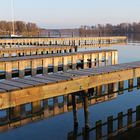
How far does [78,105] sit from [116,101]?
10.3 feet

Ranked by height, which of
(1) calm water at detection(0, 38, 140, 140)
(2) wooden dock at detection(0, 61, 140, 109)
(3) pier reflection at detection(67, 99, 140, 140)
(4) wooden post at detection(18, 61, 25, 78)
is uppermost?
(2) wooden dock at detection(0, 61, 140, 109)

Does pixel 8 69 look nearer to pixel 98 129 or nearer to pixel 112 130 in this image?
pixel 112 130

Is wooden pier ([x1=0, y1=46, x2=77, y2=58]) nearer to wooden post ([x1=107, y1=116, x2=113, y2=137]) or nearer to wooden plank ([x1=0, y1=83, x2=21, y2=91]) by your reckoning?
wooden post ([x1=107, y1=116, x2=113, y2=137])

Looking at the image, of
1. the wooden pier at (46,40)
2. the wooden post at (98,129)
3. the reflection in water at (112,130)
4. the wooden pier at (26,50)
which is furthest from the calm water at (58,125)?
the wooden pier at (46,40)

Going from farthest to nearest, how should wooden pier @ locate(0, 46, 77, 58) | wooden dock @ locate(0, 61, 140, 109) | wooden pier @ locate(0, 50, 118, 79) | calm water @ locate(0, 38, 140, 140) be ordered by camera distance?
wooden pier @ locate(0, 46, 77, 58), wooden pier @ locate(0, 50, 118, 79), calm water @ locate(0, 38, 140, 140), wooden dock @ locate(0, 61, 140, 109)

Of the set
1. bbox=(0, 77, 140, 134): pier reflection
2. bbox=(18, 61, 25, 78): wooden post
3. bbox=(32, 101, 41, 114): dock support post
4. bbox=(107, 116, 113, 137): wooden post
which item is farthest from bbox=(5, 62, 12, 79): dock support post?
bbox=(107, 116, 113, 137): wooden post

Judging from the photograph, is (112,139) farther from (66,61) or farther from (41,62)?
(66,61)

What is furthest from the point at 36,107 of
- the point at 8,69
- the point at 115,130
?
the point at 8,69

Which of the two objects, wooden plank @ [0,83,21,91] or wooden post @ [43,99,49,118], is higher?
wooden plank @ [0,83,21,91]

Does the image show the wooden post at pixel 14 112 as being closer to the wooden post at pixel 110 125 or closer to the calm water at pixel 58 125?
the calm water at pixel 58 125

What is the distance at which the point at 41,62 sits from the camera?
19.9m

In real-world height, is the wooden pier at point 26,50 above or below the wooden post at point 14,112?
above

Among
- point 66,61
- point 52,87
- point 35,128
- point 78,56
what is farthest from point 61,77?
point 78,56

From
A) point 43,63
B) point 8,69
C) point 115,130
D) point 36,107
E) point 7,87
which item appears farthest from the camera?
point 43,63
